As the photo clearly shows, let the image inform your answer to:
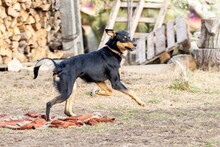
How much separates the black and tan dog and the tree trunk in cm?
405

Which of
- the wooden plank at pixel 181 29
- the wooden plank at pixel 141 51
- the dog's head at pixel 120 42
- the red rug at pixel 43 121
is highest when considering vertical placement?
the dog's head at pixel 120 42

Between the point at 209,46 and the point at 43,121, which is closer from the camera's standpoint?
the point at 43,121

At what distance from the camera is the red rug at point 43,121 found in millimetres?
5660

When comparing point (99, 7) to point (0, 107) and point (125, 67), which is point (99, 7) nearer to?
point (125, 67)

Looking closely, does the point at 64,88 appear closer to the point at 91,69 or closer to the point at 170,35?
the point at 91,69

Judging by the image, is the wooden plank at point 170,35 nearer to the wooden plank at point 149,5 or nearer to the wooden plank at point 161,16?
the wooden plank at point 161,16

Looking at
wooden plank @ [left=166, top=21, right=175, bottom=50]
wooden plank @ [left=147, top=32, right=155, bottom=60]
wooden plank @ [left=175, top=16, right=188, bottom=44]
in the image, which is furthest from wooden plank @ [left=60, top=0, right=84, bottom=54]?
wooden plank @ [left=175, top=16, right=188, bottom=44]

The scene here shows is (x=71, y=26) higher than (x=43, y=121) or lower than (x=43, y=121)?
higher

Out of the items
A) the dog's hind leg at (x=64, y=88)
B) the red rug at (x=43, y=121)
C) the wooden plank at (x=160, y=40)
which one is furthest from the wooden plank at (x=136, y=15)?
the dog's hind leg at (x=64, y=88)

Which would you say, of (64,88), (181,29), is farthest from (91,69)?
(181,29)

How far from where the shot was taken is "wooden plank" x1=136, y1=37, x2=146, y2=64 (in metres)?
10.8

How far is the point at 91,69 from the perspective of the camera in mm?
5980

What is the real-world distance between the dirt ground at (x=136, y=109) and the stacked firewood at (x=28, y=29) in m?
0.64

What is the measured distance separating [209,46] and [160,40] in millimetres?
1050
